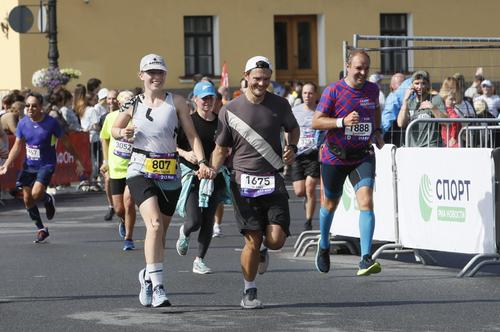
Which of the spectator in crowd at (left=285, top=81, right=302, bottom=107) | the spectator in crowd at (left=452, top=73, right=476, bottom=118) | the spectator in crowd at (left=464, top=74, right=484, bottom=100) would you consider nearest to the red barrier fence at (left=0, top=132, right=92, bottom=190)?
the spectator in crowd at (left=285, top=81, right=302, bottom=107)

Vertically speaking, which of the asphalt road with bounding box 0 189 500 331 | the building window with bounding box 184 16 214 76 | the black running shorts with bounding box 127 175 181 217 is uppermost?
the building window with bounding box 184 16 214 76

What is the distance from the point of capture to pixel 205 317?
10.4 metres

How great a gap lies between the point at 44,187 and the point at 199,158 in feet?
20.2

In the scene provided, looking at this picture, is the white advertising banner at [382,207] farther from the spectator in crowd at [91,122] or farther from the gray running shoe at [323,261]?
the spectator in crowd at [91,122]

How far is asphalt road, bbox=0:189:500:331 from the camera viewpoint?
10.1 meters

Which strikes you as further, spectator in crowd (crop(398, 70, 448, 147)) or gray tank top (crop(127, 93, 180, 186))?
spectator in crowd (crop(398, 70, 448, 147))

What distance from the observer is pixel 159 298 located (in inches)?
423

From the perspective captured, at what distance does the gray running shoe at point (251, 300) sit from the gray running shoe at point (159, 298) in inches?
22.0

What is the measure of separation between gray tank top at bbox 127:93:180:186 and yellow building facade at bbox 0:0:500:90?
26.4 m

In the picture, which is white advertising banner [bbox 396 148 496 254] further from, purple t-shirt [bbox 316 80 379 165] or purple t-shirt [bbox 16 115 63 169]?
purple t-shirt [bbox 16 115 63 169]

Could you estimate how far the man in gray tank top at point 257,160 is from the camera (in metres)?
10.9

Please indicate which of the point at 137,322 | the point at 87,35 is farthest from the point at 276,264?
the point at 87,35

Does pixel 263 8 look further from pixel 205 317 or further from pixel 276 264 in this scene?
pixel 205 317

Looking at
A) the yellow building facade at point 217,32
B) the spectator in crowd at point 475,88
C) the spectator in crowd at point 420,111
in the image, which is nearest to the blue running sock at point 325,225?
the spectator in crowd at point 420,111
